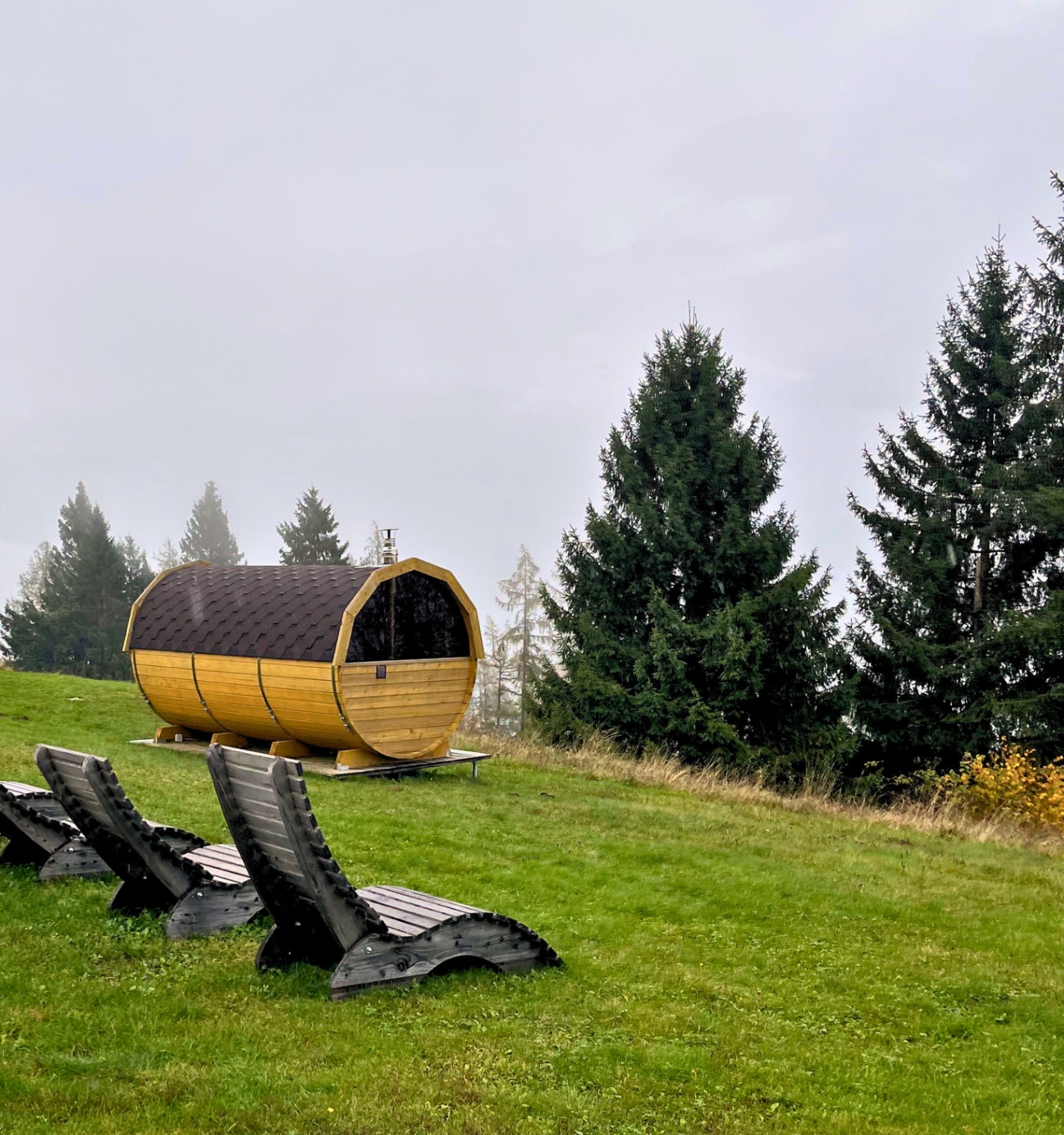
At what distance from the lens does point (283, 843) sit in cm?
505

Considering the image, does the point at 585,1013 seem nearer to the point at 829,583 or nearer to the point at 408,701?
the point at 408,701

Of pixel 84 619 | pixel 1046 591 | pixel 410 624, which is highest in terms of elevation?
pixel 1046 591

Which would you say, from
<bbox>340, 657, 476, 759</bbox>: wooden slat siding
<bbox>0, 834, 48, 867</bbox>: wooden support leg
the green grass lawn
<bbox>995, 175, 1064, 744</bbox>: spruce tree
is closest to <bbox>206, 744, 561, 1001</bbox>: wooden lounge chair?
the green grass lawn

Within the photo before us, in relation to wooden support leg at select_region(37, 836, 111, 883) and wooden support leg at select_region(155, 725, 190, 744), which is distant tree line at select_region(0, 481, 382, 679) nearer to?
wooden support leg at select_region(155, 725, 190, 744)

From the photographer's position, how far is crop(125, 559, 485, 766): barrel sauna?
13.1 metres

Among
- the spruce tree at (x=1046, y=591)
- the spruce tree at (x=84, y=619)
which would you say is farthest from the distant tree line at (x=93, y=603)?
the spruce tree at (x=1046, y=591)

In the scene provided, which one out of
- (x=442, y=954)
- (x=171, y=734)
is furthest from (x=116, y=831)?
(x=171, y=734)

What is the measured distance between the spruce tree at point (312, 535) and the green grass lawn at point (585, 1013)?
48127 millimetres

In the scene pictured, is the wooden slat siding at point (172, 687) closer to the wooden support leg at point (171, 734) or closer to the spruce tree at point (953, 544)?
the wooden support leg at point (171, 734)

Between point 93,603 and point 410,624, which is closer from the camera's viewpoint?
point 410,624

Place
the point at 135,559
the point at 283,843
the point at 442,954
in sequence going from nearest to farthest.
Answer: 1. the point at 283,843
2. the point at 442,954
3. the point at 135,559

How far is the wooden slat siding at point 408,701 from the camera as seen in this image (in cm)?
1312

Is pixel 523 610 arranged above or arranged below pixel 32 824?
above

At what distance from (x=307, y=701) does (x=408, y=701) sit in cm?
136
